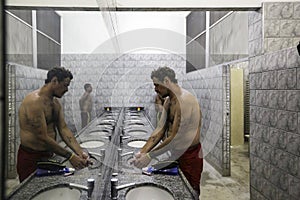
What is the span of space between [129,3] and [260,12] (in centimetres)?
143

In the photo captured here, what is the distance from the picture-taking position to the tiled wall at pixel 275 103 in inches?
105

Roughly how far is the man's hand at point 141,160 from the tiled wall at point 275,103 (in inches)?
52.7

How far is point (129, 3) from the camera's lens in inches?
125

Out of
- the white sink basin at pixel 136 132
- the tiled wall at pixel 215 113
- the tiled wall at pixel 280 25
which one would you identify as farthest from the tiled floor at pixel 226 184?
the tiled wall at pixel 280 25

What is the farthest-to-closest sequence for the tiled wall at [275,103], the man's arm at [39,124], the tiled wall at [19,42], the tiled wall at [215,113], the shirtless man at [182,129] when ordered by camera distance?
the tiled wall at [215,113] < the shirtless man at [182,129] < the tiled wall at [275,103] < the man's arm at [39,124] < the tiled wall at [19,42]

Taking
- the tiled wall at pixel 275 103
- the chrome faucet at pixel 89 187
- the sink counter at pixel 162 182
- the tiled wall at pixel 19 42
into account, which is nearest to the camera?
the tiled wall at pixel 19 42

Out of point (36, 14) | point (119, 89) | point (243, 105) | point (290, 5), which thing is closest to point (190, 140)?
point (290, 5)

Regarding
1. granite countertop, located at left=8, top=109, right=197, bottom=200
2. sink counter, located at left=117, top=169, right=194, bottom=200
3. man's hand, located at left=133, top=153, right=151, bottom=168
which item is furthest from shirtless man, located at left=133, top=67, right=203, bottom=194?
sink counter, located at left=117, top=169, right=194, bottom=200

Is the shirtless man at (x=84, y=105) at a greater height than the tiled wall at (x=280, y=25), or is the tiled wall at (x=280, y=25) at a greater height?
the tiled wall at (x=280, y=25)

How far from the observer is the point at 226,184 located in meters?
4.52

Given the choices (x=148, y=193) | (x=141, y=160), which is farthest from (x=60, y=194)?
(x=141, y=160)

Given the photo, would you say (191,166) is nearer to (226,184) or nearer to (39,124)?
(226,184)

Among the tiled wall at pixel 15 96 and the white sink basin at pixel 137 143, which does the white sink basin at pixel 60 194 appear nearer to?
the tiled wall at pixel 15 96

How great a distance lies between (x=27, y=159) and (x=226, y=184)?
4409 millimetres
